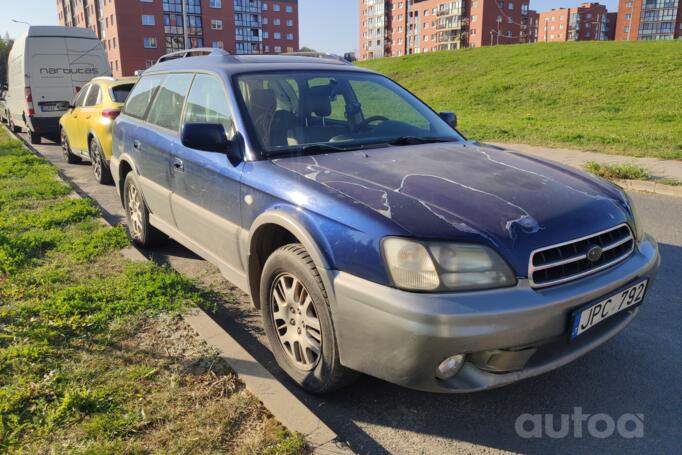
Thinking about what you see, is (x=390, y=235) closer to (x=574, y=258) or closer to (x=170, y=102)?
(x=574, y=258)

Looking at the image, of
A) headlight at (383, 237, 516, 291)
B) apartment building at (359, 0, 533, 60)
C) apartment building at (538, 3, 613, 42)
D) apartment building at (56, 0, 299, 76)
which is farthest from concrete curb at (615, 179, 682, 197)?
apartment building at (538, 3, 613, 42)

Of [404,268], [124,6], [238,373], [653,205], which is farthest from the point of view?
[124,6]

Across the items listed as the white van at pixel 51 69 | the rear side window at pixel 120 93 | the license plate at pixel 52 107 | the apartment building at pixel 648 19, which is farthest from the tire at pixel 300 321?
the apartment building at pixel 648 19

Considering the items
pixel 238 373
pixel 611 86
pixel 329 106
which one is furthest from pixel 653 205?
pixel 611 86

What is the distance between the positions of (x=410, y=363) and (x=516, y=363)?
497 mm

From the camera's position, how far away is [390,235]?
2.42 m

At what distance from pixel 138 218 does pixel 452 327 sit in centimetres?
398

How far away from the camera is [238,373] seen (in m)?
2.98

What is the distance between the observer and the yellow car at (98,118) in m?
8.88

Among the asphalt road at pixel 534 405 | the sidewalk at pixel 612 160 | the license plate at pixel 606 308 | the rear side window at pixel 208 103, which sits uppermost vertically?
the rear side window at pixel 208 103

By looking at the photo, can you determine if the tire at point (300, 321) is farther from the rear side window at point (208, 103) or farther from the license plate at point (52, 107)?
the license plate at point (52, 107)

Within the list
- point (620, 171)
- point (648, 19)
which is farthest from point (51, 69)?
point (648, 19)

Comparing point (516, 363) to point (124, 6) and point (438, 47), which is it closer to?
point (124, 6)

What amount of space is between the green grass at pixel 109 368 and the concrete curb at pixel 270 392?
5 centimetres
